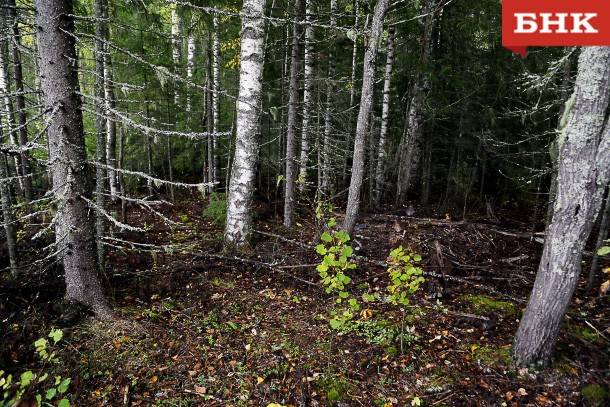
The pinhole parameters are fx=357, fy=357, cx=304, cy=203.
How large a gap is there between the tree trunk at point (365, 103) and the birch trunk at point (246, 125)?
1.95 m

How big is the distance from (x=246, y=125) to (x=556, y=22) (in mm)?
5013

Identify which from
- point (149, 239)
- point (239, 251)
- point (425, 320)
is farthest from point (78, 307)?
point (425, 320)

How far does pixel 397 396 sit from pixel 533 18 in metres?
4.65

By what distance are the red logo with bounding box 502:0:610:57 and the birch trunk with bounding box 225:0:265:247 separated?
4.07 meters

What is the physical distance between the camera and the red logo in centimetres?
368

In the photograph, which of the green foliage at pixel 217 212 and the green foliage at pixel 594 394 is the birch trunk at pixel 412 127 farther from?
the green foliage at pixel 594 394

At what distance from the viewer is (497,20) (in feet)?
39.4

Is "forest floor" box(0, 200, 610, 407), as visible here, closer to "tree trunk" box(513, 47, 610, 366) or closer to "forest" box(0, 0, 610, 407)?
"forest" box(0, 0, 610, 407)

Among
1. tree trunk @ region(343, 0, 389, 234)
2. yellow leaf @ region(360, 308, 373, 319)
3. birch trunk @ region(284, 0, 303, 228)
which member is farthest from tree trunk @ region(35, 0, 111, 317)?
birch trunk @ region(284, 0, 303, 228)

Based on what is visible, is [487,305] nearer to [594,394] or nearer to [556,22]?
[594,394]

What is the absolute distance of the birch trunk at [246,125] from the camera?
22.1 feet

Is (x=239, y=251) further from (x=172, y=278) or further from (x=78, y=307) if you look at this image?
(x=78, y=307)

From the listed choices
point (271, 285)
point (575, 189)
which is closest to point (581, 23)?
point (575, 189)

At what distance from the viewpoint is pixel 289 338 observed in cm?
491
